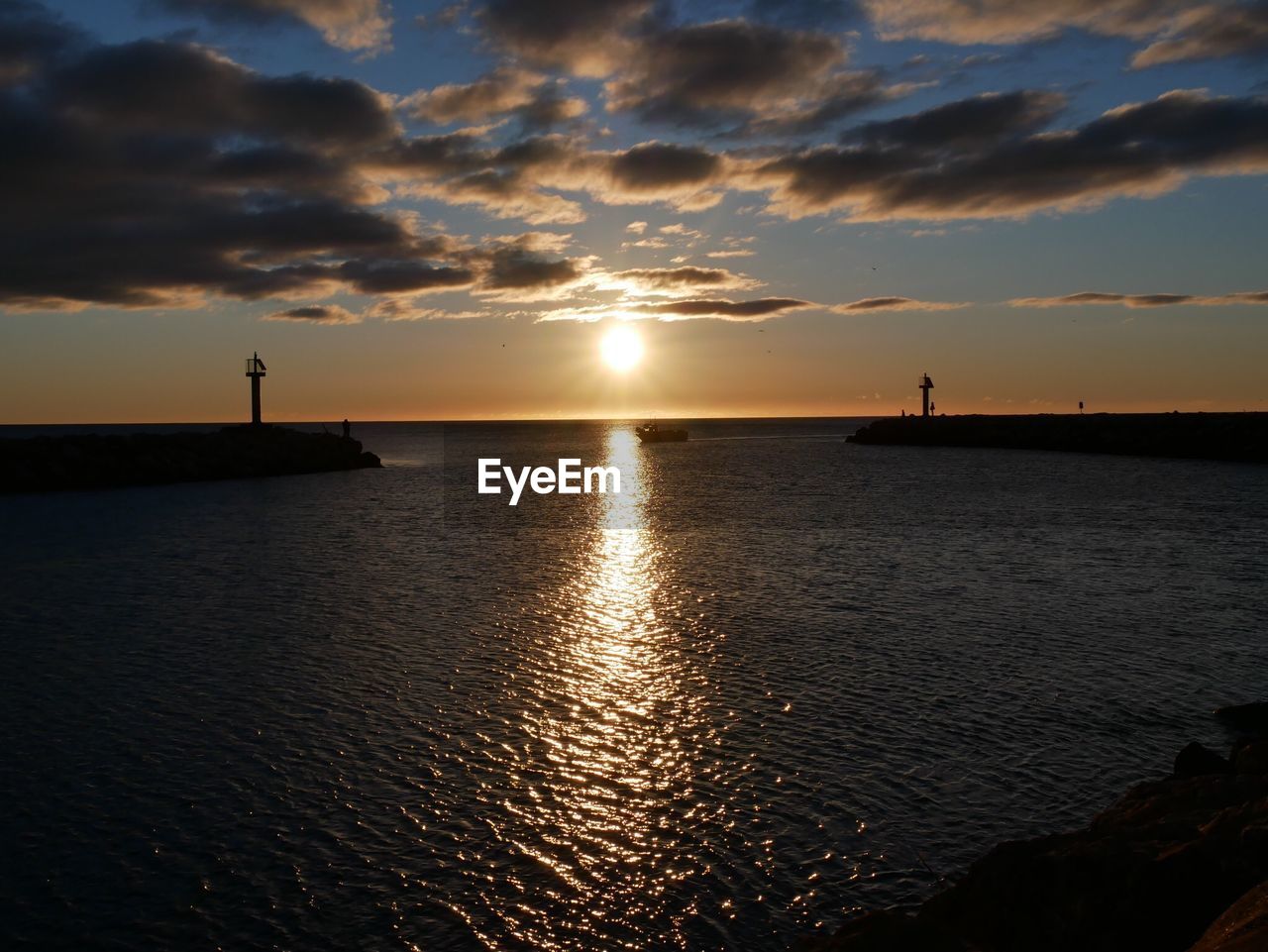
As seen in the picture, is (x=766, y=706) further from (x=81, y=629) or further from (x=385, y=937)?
(x=81, y=629)

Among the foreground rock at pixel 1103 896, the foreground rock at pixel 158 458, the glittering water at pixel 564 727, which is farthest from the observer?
the foreground rock at pixel 158 458

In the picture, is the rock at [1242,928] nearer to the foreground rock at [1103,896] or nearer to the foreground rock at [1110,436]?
the foreground rock at [1103,896]

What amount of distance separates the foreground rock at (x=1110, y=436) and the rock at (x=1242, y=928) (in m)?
110

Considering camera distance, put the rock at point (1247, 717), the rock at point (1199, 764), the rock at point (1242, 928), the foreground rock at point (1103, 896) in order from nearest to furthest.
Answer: the rock at point (1242, 928)
the foreground rock at point (1103, 896)
the rock at point (1199, 764)
the rock at point (1247, 717)

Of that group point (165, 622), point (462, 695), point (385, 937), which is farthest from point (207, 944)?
point (165, 622)

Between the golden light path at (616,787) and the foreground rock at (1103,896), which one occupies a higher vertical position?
the foreground rock at (1103,896)

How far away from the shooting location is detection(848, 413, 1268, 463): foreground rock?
10250 cm

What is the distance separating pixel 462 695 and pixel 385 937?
8241 millimetres

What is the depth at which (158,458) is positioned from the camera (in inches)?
3054

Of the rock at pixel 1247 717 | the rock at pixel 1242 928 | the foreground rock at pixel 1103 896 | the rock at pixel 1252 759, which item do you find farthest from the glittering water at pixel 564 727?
the rock at pixel 1242 928

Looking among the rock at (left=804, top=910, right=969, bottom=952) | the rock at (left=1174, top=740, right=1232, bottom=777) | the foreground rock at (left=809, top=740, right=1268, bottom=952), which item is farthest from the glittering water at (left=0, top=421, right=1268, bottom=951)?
the foreground rock at (left=809, top=740, right=1268, bottom=952)

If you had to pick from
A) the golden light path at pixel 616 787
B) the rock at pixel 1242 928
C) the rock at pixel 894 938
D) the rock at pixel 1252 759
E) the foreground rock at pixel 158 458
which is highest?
the foreground rock at pixel 158 458

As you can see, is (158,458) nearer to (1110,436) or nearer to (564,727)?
(564,727)

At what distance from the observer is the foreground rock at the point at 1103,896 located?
24.8 ft
